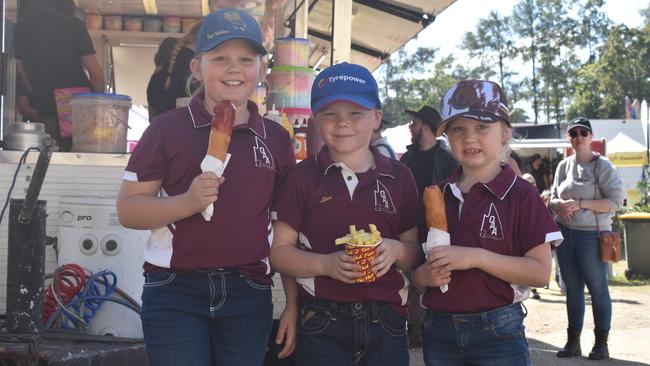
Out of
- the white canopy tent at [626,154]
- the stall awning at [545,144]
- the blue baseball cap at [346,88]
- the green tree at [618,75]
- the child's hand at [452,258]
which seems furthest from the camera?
the green tree at [618,75]

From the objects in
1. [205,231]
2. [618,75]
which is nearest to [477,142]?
[205,231]

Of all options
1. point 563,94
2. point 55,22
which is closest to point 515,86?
point 563,94

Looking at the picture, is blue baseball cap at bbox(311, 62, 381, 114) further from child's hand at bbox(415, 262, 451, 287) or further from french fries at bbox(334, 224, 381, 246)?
child's hand at bbox(415, 262, 451, 287)

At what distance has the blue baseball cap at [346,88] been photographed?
121 inches

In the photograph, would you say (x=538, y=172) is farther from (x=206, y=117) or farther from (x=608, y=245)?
(x=206, y=117)

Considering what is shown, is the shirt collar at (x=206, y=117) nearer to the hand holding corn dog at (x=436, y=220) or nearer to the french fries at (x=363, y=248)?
the french fries at (x=363, y=248)

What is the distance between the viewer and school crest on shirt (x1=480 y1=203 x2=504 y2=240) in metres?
2.98

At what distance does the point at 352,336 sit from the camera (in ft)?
9.63

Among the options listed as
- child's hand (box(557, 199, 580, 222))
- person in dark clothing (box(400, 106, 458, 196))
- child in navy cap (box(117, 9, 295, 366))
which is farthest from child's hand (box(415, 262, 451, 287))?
child's hand (box(557, 199, 580, 222))

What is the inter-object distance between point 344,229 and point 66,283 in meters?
2.18

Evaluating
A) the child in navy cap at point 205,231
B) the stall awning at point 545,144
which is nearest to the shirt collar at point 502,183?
the child in navy cap at point 205,231

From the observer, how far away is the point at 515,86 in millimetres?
91625

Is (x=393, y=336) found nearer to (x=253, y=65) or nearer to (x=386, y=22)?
(x=253, y=65)

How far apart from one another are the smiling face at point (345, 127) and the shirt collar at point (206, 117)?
0.26 m
